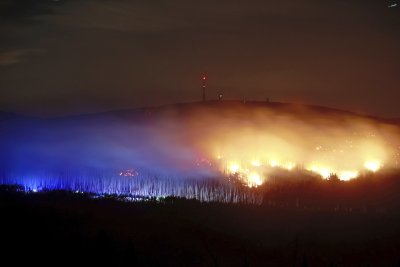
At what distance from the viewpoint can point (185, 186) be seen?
24.4m

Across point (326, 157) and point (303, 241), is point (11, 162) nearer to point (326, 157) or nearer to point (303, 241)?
point (326, 157)

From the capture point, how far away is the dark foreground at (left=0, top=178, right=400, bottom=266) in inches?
456

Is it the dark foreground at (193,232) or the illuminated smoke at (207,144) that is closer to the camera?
the dark foreground at (193,232)

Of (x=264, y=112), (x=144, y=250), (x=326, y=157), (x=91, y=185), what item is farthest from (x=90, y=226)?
(x=264, y=112)

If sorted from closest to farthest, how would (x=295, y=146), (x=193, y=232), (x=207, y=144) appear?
(x=193, y=232), (x=207, y=144), (x=295, y=146)

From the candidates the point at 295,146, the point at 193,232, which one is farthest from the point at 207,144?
the point at 193,232

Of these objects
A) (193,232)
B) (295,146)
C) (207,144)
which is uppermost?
(207,144)

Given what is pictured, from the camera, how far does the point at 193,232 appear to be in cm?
1431

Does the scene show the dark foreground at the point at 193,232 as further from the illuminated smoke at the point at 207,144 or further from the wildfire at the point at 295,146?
the wildfire at the point at 295,146

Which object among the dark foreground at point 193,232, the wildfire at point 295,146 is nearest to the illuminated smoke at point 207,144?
the wildfire at point 295,146

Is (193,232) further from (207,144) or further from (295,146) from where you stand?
(295,146)

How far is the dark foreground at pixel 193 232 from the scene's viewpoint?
1158 cm

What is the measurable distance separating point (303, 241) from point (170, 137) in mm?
22573

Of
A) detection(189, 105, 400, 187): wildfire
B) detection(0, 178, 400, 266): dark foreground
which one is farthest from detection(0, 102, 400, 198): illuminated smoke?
detection(0, 178, 400, 266): dark foreground
